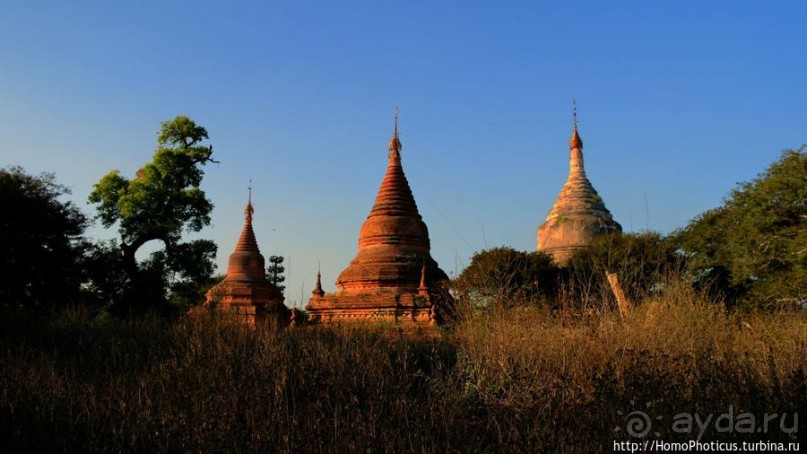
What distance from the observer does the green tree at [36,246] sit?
16.3m

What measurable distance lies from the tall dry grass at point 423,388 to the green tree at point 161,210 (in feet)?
37.5

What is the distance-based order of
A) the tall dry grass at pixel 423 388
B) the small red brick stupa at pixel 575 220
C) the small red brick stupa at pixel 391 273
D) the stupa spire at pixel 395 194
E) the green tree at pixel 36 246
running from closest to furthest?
1. the tall dry grass at pixel 423 388
2. the green tree at pixel 36 246
3. the small red brick stupa at pixel 391 273
4. the stupa spire at pixel 395 194
5. the small red brick stupa at pixel 575 220

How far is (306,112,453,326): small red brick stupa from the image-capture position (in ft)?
65.2

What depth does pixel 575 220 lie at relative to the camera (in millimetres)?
28562

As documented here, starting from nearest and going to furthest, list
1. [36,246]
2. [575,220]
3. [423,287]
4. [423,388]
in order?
[423,388] < [36,246] < [423,287] < [575,220]

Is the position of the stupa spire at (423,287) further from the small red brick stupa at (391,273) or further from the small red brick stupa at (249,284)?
the small red brick stupa at (249,284)

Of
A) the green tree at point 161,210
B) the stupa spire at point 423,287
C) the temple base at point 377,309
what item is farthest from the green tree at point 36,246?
the stupa spire at point 423,287

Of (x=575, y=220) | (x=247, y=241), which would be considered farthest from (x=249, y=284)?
(x=575, y=220)

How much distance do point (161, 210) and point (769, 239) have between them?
19.9 meters

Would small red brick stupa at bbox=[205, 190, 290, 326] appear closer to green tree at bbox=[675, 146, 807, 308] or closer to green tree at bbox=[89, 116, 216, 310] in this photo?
green tree at bbox=[89, 116, 216, 310]

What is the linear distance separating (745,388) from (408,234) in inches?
726

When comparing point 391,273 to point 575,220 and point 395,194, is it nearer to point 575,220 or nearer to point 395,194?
point 395,194

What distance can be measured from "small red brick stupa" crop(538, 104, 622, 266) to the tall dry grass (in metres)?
18.2

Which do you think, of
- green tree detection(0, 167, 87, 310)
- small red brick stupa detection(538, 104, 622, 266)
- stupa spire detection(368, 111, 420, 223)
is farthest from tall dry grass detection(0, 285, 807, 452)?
small red brick stupa detection(538, 104, 622, 266)
